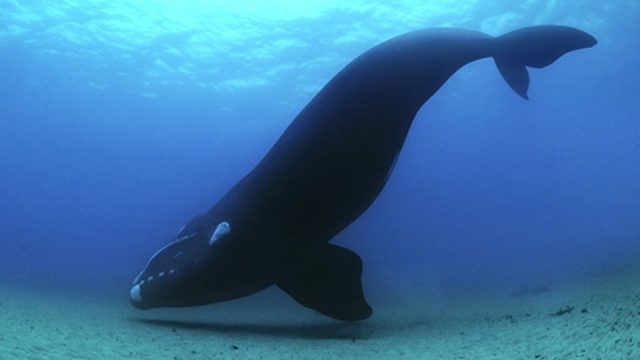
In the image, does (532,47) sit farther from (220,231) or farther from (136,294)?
(136,294)

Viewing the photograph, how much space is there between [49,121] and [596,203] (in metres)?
63.8

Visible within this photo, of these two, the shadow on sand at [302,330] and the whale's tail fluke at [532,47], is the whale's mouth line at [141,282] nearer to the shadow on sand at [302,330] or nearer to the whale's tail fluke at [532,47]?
the shadow on sand at [302,330]

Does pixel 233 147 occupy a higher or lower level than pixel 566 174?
lower

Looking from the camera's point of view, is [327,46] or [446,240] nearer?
[327,46]

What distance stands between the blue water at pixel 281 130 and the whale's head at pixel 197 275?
1043 cm

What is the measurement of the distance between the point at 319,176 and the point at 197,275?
198cm

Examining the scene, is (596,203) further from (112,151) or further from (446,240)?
(112,151)

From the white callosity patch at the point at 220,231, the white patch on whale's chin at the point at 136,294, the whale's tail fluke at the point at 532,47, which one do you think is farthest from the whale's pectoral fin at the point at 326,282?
the whale's tail fluke at the point at 532,47

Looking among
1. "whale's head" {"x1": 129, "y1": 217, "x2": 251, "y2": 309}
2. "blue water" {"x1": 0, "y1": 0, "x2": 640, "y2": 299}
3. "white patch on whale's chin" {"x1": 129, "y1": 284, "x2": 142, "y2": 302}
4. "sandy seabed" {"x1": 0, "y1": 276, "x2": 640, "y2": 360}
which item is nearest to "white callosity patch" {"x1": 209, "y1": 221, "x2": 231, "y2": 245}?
"whale's head" {"x1": 129, "y1": 217, "x2": 251, "y2": 309}

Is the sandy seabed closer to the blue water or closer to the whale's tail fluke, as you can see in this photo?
the whale's tail fluke

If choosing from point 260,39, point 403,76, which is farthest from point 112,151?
point 403,76

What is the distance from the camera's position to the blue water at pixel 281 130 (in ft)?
74.2

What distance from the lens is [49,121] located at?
43062mm

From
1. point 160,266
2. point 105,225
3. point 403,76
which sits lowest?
point 160,266
